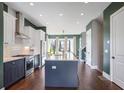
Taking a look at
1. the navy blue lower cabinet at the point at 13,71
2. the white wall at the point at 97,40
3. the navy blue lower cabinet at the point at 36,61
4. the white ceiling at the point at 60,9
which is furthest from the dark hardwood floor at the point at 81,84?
the white wall at the point at 97,40

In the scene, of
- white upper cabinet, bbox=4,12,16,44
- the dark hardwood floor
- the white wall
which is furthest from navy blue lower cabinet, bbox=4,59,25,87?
the white wall

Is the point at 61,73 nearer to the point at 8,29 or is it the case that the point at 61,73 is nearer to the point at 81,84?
the point at 81,84

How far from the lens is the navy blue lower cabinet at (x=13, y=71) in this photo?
4.29 metres

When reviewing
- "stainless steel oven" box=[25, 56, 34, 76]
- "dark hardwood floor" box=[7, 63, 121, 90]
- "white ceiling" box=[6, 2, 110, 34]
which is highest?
"white ceiling" box=[6, 2, 110, 34]

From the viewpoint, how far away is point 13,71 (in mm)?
4809

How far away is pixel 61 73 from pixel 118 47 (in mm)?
1998

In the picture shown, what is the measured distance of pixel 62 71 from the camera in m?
4.50

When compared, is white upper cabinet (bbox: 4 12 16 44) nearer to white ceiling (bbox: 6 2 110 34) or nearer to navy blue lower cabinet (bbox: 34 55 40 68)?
white ceiling (bbox: 6 2 110 34)

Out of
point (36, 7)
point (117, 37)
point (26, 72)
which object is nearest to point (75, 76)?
point (117, 37)

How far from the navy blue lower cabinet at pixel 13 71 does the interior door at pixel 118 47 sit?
3.32 m

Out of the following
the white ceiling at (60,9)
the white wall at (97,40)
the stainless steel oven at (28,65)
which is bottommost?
the stainless steel oven at (28,65)

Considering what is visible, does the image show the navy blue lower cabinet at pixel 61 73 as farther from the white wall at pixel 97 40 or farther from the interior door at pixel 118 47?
the white wall at pixel 97 40

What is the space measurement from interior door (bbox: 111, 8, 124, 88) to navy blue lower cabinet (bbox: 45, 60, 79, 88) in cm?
136

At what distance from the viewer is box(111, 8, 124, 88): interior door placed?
452cm
